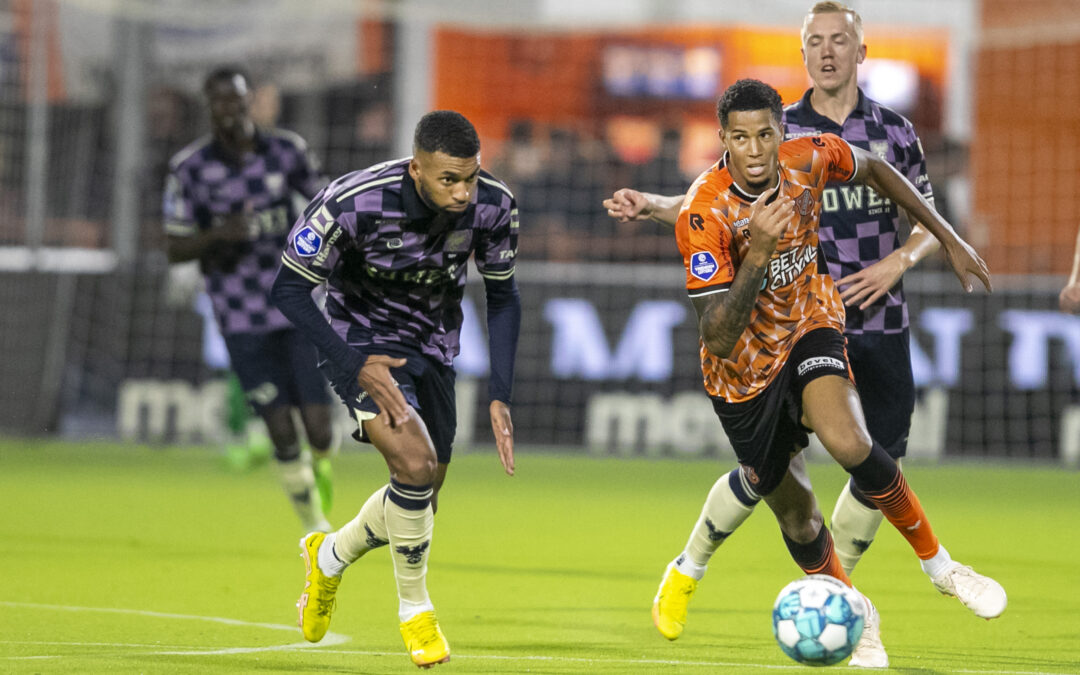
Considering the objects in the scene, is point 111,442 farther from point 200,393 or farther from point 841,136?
point 841,136

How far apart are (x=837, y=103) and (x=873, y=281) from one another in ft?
2.74

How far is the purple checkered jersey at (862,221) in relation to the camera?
251 inches

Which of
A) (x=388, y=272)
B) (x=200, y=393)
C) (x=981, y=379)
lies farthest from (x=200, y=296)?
(x=388, y=272)

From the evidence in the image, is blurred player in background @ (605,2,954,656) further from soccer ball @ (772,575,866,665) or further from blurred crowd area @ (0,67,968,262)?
blurred crowd area @ (0,67,968,262)

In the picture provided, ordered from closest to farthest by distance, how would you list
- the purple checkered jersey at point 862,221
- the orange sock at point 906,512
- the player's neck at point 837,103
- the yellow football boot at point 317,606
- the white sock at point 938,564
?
the orange sock at point 906,512, the white sock at point 938,564, the yellow football boot at point 317,606, the purple checkered jersey at point 862,221, the player's neck at point 837,103

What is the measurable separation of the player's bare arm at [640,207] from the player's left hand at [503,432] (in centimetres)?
84

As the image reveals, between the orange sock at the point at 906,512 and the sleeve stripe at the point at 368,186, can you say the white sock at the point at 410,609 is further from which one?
the orange sock at the point at 906,512

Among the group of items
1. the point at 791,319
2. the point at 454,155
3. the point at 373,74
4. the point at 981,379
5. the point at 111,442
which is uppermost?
the point at 373,74

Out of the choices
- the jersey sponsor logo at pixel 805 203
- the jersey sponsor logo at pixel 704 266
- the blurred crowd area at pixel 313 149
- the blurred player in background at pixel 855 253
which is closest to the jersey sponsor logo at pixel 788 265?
the jersey sponsor logo at pixel 805 203

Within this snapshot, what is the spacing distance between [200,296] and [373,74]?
7.43m

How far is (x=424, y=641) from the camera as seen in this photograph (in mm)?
5496

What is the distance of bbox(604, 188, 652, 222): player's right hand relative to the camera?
20.0 feet

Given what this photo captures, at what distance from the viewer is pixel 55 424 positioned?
15320 millimetres

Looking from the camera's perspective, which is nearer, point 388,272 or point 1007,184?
point 388,272
